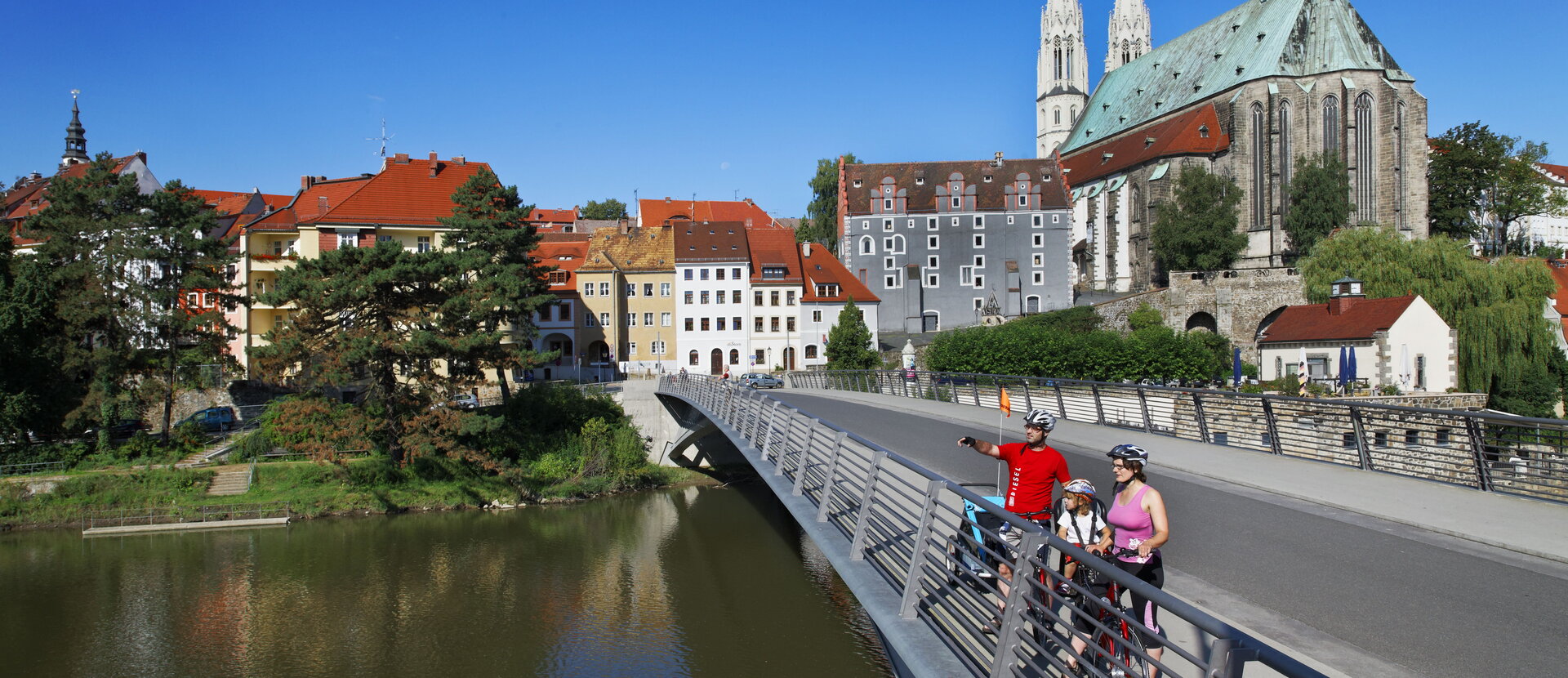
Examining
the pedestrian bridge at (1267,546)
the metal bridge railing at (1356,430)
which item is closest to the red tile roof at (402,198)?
the metal bridge railing at (1356,430)

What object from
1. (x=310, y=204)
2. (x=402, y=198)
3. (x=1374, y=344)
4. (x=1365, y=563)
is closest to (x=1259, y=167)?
(x=1374, y=344)

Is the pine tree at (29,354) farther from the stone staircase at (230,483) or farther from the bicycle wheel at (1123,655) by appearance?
the bicycle wheel at (1123,655)

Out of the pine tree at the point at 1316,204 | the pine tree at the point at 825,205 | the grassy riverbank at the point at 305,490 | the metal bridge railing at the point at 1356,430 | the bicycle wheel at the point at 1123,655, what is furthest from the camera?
the pine tree at the point at 825,205

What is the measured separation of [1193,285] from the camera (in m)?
63.7

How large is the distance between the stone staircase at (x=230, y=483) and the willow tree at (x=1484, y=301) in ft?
150

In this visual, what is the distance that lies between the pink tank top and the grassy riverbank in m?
33.6

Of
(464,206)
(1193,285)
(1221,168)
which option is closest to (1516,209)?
(1221,168)

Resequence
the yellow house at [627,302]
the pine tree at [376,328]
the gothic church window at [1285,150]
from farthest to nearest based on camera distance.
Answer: the gothic church window at [1285,150] → the yellow house at [627,302] → the pine tree at [376,328]

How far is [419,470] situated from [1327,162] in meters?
59.8

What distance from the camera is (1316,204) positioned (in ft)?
221

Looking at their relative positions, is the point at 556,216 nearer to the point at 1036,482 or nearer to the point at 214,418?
the point at 214,418

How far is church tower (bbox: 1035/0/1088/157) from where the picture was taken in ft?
353

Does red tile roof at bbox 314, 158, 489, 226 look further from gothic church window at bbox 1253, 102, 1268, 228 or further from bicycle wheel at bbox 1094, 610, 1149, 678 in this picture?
gothic church window at bbox 1253, 102, 1268, 228

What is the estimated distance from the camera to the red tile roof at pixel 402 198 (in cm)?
5228
